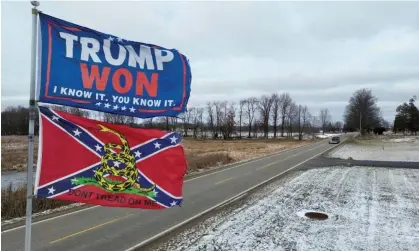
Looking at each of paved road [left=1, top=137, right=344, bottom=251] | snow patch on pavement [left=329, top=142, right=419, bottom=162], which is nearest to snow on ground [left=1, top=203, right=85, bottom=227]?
paved road [left=1, top=137, right=344, bottom=251]

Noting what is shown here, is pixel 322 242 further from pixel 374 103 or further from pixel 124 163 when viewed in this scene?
pixel 374 103

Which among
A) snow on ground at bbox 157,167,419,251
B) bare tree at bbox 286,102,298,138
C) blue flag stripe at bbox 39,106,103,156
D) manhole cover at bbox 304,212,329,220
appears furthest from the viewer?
bare tree at bbox 286,102,298,138

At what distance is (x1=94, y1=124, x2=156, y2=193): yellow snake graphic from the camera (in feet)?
13.9

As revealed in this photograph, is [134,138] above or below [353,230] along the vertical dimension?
above

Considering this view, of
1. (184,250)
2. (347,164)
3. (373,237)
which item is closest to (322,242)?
(373,237)

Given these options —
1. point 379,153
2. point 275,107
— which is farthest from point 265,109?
point 379,153

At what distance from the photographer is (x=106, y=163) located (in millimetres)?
4262

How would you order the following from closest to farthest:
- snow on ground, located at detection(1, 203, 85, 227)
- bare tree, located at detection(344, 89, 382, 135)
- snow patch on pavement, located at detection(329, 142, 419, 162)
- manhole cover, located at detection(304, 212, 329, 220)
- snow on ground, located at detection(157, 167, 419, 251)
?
1. snow on ground, located at detection(157, 167, 419, 251)
2. snow on ground, located at detection(1, 203, 85, 227)
3. manhole cover, located at detection(304, 212, 329, 220)
4. snow patch on pavement, located at detection(329, 142, 419, 162)
5. bare tree, located at detection(344, 89, 382, 135)

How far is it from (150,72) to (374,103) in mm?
113699

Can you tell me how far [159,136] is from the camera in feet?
14.9

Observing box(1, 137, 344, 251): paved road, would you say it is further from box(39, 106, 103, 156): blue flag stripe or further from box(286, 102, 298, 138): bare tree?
box(286, 102, 298, 138): bare tree

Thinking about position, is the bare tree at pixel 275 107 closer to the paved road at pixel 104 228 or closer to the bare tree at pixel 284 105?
the bare tree at pixel 284 105

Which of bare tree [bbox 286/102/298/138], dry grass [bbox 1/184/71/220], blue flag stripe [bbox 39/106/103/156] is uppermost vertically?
bare tree [bbox 286/102/298/138]

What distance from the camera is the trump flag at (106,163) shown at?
156 inches
